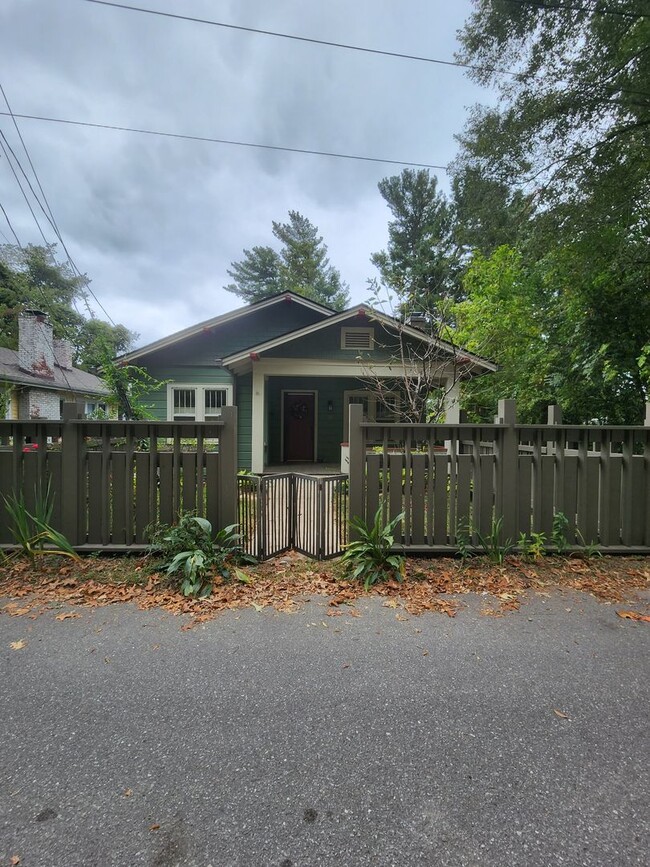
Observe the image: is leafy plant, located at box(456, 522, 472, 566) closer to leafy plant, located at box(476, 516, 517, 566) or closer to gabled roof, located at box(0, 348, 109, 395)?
leafy plant, located at box(476, 516, 517, 566)

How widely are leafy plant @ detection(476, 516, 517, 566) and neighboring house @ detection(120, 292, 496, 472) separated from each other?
15.4 feet

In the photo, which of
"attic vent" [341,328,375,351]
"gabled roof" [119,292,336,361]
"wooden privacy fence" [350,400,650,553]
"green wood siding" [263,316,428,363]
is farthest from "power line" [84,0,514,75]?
"wooden privacy fence" [350,400,650,553]

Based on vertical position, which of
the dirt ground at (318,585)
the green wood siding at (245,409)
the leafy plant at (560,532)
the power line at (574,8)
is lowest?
the dirt ground at (318,585)

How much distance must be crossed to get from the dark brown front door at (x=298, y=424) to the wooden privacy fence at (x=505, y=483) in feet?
27.3

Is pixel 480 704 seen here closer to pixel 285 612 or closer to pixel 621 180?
pixel 285 612

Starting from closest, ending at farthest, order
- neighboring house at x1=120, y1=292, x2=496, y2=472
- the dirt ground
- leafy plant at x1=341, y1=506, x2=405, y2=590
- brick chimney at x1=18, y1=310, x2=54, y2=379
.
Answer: the dirt ground → leafy plant at x1=341, y1=506, x2=405, y2=590 → neighboring house at x1=120, y1=292, x2=496, y2=472 → brick chimney at x1=18, y1=310, x2=54, y2=379

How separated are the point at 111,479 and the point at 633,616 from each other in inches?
189

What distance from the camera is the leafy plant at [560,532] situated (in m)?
4.07

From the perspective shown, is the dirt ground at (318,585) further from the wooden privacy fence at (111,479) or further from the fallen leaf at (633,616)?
the wooden privacy fence at (111,479)

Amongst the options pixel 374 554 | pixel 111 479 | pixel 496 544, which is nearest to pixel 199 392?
pixel 111 479

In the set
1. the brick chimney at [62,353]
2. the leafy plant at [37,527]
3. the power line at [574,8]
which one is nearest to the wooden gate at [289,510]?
the leafy plant at [37,527]

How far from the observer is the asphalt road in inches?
55.9

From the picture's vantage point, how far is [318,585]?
3.63 m

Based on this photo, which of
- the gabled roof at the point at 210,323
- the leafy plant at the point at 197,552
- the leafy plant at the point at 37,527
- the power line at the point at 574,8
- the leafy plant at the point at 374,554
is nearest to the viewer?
the leafy plant at the point at 197,552
